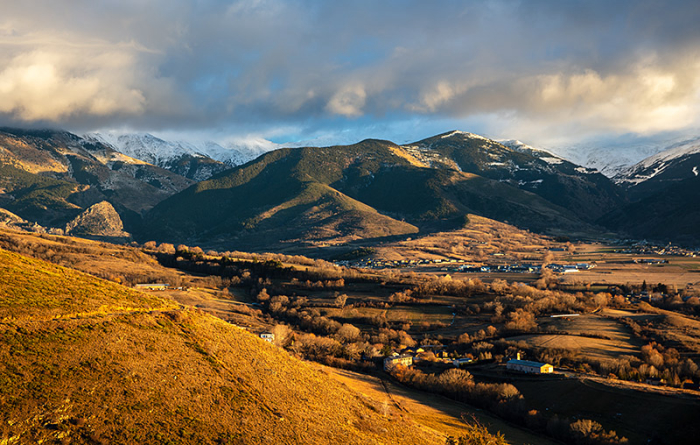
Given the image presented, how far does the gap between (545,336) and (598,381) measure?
32149mm

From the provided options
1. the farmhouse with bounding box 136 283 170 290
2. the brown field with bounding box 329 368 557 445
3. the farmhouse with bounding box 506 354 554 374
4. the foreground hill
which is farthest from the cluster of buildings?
the farmhouse with bounding box 136 283 170 290

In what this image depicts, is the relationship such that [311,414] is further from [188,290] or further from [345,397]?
[188,290]

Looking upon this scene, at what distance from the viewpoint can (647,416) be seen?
6506 cm

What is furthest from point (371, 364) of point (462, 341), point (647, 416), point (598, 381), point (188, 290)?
point (188, 290)

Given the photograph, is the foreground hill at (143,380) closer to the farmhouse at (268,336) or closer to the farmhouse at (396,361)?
the farmhouse at (396,361)

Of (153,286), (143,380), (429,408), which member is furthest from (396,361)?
(153,286)

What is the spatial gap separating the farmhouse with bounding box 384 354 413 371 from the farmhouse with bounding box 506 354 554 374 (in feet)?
55.7

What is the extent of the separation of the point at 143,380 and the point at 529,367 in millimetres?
64405

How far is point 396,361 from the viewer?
9238cm

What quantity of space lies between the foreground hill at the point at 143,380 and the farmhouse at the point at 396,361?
29975 millimetres

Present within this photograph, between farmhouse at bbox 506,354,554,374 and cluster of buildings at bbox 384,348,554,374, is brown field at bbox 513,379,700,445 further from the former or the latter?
cluster of buildings at bbox 384,348,554,374

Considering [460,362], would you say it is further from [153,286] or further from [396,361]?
[153,286]

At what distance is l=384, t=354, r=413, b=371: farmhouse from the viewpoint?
9075 cm

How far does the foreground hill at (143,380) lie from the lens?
34.2 m
